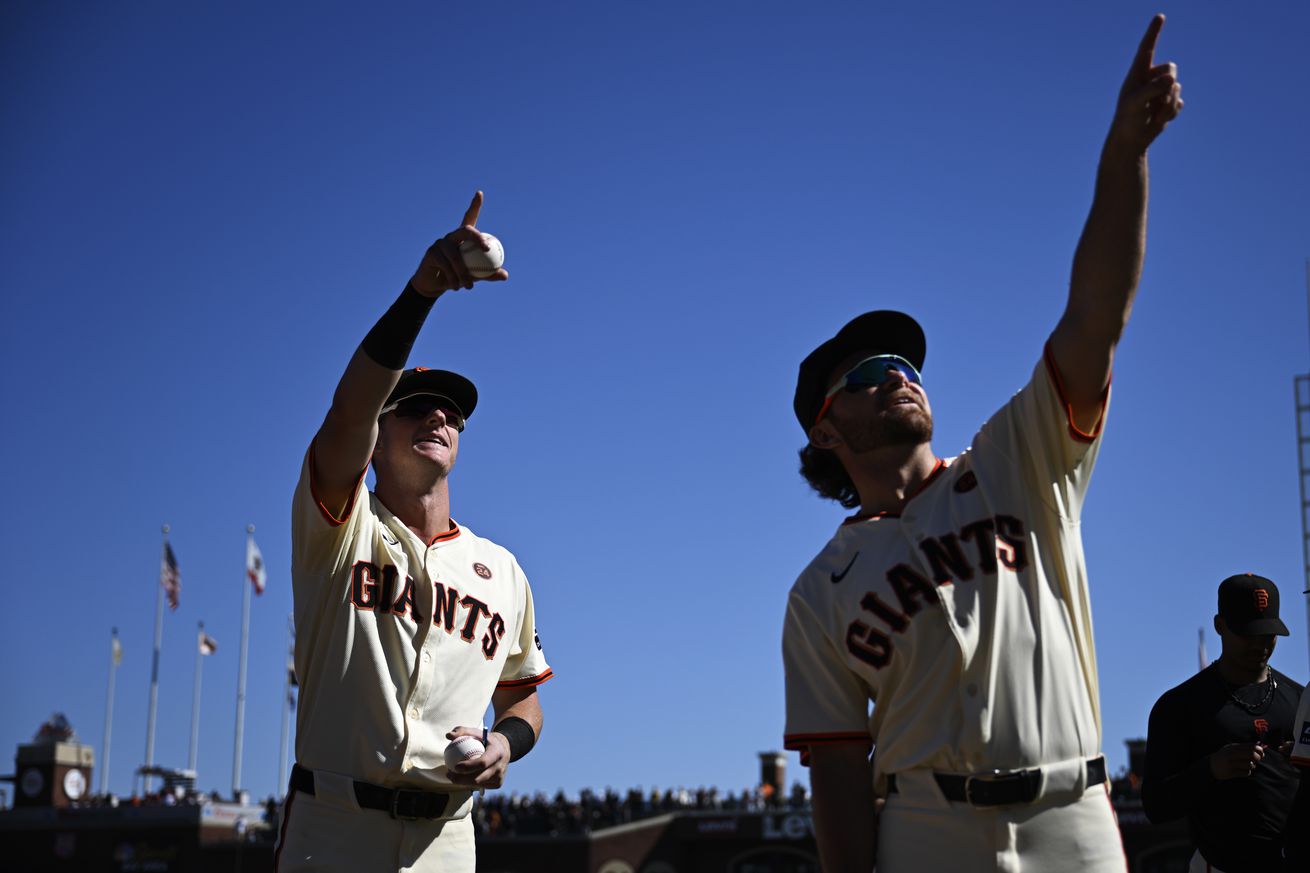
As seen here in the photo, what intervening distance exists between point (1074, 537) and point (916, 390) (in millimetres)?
717

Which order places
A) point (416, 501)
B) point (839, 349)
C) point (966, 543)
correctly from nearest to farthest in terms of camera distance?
point (966, 543) < point (839, 349) < point (416, 501)

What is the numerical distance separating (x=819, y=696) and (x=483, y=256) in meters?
1.79

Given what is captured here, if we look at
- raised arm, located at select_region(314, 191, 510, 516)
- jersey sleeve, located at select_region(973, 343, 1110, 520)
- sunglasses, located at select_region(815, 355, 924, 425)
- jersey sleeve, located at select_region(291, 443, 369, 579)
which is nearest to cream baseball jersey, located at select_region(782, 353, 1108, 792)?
jersey sleeve, located at select_region(973, 343, 1110, 520)

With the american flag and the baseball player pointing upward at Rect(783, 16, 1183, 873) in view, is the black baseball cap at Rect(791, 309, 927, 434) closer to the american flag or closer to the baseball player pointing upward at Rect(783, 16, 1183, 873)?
the baseball player pointing upward at Rect(783, 16, 1183, 873)

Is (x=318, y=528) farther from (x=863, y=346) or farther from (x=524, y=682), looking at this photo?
(x=863, y=346)

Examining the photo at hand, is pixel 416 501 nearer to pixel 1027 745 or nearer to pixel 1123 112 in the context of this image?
pixel 1027 745

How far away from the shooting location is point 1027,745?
3826 mm

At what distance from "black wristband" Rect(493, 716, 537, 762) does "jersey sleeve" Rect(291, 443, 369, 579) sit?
41.7 inches

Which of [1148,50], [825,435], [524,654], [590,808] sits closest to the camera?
[1148,50]

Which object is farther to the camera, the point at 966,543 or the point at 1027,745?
the point at 966,543

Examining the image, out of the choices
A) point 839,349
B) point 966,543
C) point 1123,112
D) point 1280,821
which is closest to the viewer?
point 1123,112

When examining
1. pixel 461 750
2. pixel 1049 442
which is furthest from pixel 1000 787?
pixel 461 750

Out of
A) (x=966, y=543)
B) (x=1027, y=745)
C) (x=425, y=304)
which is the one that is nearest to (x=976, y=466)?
(x=966, y=543)

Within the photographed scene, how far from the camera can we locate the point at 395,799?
5000mm
